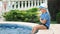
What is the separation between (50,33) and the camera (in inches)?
236

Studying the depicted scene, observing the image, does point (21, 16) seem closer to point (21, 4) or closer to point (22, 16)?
point (22, 16)

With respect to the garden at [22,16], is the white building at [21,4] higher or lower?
higher

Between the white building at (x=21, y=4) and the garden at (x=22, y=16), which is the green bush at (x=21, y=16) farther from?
the white building at (x=21, y=4)

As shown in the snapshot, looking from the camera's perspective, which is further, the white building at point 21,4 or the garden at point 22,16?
the white building at point 21,4

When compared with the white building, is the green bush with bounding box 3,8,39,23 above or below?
below

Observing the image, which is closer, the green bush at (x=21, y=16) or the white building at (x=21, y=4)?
the green bush at (x=21, y=16)

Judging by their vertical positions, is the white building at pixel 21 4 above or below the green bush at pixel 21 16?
above

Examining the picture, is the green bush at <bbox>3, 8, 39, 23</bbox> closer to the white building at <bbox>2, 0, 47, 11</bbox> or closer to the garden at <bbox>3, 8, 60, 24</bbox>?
the garden at <bbox>3, 8, 60, 24</bbox>

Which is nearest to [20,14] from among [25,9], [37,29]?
[25,9]

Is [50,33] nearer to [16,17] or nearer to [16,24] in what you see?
[16,24]

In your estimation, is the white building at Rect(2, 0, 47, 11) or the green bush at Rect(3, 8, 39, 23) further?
the white building at Rect(2, 0, 47, 11)

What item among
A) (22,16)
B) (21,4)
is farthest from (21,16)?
(21,4)

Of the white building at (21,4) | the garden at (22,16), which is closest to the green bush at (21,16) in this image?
the garden at (22,16)

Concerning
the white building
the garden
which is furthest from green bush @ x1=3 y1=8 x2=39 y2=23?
the white building
